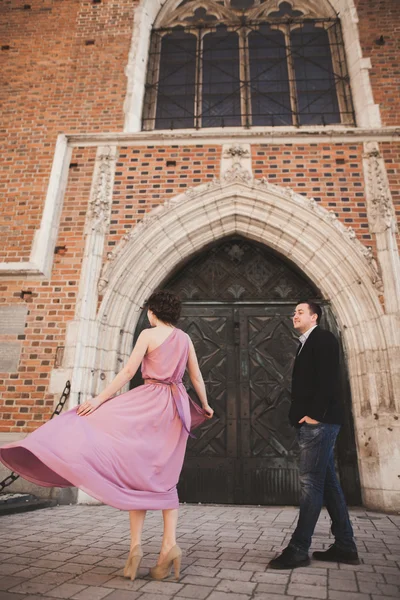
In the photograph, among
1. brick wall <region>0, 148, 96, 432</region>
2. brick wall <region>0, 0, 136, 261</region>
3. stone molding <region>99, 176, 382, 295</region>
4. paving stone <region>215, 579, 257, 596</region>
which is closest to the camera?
paving stone <region>215, 579, 257, 596</region>

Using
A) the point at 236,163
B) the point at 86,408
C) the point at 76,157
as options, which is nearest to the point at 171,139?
the point at 236,163

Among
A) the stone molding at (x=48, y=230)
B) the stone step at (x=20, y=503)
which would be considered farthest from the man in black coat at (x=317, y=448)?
the stone molding at (x=48, y=230)

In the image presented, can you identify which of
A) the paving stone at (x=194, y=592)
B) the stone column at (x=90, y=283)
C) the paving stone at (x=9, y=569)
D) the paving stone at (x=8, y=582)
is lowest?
the paving stone at (x=9, y=569)

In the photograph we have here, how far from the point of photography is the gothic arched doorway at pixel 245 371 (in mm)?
4902

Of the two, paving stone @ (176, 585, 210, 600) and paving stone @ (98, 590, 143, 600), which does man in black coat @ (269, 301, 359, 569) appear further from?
paving stone @ (98, 590, 143, 600)

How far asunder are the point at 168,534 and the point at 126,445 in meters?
0.51

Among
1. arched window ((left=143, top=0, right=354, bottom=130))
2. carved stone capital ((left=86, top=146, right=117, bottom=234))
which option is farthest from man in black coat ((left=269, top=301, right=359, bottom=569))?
arched window ((left=143, top=0, right=354, bottom=130))

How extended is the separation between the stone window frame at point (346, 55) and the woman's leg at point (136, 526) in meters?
5.43

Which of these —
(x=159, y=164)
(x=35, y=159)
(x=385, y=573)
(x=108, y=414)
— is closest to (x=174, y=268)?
(x=159, y=164)

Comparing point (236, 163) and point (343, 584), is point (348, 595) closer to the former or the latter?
point (343, 584)

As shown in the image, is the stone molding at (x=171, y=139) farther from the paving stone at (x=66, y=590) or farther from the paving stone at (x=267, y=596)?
the paving stone at (x=267, y=596)

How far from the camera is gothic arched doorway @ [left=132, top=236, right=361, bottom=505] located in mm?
4902

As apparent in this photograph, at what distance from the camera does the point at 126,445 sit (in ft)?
6.68

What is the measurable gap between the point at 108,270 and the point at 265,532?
3.51 metres
